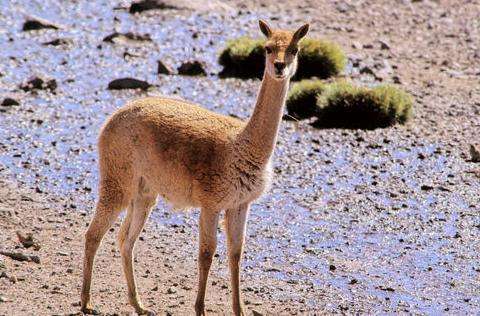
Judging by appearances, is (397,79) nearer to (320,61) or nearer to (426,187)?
(320,61)

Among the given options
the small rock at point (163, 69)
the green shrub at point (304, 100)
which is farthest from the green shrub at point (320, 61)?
the small rock at point (163, 69)

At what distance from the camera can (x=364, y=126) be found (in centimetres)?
1730

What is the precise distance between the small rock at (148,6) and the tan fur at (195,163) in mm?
15300

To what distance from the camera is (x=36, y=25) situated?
75.4ft

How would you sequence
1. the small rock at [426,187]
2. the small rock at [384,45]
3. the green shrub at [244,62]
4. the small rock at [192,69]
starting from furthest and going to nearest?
1. the small rock at [384,45]
2. the green shrub at [244,62]
3. the small rock at [192,69]
4. the small rock at [426,187]

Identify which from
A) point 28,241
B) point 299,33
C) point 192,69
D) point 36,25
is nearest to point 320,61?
point 192,69

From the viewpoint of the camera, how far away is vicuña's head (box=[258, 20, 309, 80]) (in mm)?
9359

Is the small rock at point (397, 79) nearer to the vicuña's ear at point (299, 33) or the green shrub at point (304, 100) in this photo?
the green shrub at point (304, 100)

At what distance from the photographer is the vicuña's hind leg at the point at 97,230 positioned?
9898mm

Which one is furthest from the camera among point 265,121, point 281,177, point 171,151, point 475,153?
point 475,153

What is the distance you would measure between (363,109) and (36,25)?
8064mm

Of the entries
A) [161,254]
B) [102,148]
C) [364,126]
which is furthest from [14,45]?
[102,148]

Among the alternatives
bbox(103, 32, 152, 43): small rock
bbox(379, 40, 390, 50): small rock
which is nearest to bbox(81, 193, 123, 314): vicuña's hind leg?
bbox(103, 32, 152, 43): small rock

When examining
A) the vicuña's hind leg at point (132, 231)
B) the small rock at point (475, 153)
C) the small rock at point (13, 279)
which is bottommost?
the small rock at point (475, 153)
